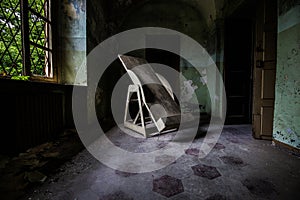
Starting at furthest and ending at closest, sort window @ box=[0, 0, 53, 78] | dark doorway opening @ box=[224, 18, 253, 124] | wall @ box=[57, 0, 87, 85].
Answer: dark doorway opening @ box=[224, 18, 253, 124] → wall @ box=[57, 0, 87, 85] → window @ box=[0, 0, 53, 78]

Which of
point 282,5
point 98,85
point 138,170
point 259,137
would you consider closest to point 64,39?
point 98,85

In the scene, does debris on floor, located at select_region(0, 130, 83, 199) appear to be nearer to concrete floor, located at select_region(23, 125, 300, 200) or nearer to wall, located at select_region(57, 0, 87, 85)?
concrete floor, located at select_region(23, 125, 300, 200)

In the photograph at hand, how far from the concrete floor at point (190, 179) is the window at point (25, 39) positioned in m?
1.30

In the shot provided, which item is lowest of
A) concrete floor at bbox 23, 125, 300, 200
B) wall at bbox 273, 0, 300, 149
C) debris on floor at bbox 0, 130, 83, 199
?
concrete floor at bbox 23, 125, 300, 200

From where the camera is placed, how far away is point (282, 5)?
1.92 m

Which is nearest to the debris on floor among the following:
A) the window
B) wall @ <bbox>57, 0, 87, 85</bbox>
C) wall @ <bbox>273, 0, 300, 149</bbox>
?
the window

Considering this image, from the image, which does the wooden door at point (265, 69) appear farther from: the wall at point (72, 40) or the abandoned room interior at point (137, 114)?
the wall at point (72, 40)

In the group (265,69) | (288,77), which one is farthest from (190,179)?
(265,69)

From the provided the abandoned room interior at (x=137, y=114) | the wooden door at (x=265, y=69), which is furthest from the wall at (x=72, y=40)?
the wooden door at (x=265, y=69)

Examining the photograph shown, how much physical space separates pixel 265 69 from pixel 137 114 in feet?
6.68

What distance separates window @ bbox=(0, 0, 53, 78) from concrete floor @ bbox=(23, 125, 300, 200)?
4.27 ft

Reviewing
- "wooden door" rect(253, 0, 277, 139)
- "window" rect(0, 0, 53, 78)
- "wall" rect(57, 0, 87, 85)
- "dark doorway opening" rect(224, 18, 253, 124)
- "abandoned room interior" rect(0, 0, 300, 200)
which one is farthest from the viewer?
"dark doorway opening" rect(224, 18, 253, 124)

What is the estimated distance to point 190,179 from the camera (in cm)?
125

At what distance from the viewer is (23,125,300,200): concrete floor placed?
1.05 meters
